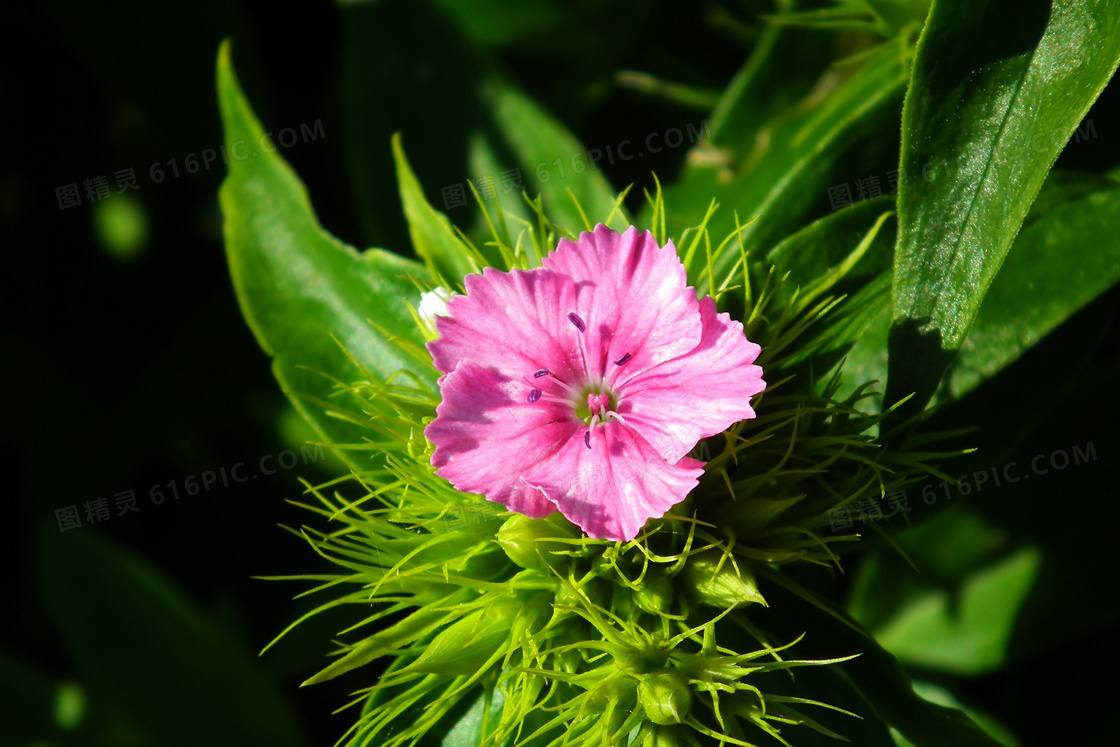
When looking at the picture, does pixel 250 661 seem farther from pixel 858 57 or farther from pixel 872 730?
pixel 858 57

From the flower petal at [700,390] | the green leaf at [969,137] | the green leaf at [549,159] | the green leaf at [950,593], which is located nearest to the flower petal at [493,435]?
the flower petal at [700,390]

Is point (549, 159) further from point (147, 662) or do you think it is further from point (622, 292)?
point (147, 662)

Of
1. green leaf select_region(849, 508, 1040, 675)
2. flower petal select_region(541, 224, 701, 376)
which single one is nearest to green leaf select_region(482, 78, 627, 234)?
flower petal select_region(541, 224, 701, 376)

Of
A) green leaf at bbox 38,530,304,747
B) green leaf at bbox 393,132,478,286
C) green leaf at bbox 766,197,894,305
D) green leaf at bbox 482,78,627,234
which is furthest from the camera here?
green leaf at bbox 38,530,304,747

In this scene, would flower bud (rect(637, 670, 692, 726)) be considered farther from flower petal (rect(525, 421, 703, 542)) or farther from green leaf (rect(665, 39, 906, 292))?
green leaf (rect(665, 39, 906, 292))

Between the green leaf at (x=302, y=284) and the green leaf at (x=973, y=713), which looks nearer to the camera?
the green leaf at (x=302, y=284)

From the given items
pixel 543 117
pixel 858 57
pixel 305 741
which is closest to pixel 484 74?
pixel 543 117

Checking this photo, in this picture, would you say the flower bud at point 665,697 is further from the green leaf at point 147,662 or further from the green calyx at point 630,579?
the green leaf at point 147,662
